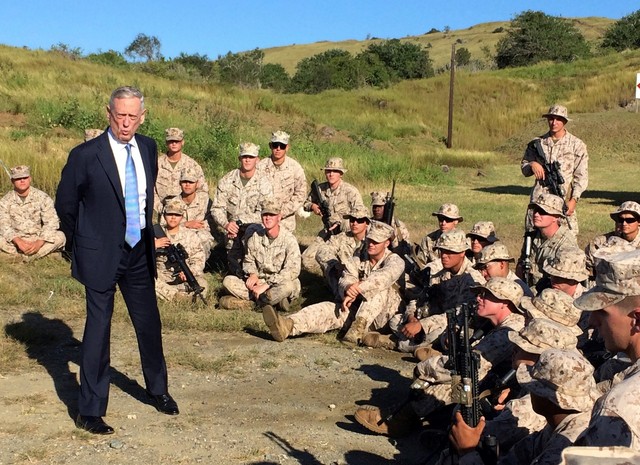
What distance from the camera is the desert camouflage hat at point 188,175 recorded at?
10805 mm

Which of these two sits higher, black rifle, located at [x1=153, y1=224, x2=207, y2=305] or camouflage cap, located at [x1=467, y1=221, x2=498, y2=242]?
camouflage cap, located at [x1=467, y1=221, x2=498, y2=242]

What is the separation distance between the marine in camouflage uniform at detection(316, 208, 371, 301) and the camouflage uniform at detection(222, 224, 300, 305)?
0.37 meters

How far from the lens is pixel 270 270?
31.0 feet

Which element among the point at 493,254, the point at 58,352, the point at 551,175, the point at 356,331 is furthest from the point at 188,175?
the point at 493,254

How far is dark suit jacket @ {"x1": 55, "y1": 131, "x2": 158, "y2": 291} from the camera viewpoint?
211 inches

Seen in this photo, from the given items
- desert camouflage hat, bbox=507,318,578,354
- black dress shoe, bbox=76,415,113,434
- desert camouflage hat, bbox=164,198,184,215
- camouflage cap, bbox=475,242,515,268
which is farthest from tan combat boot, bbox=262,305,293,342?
desert camouflage hat, bbox=507,318,578,354

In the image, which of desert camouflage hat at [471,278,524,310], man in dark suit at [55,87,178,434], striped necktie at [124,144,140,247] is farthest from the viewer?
desert camouflage hat at [471,278,524,310]

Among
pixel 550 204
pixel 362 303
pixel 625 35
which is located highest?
pixel 625 35

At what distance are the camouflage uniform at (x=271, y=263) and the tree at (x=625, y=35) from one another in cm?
5336

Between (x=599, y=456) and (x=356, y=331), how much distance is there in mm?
6406

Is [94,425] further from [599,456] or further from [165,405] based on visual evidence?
[599,456]

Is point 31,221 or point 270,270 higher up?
point 31,221

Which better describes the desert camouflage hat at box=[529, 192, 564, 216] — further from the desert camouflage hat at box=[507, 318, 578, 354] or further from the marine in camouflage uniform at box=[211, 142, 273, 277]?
the marine in camouflage uniform at box=[211, 142, 273, 277]

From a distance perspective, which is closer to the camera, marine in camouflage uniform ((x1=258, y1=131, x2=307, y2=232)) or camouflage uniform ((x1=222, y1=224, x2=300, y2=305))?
camouflage uniform ((x1=222, y1=224, x2=300, y2=305))
